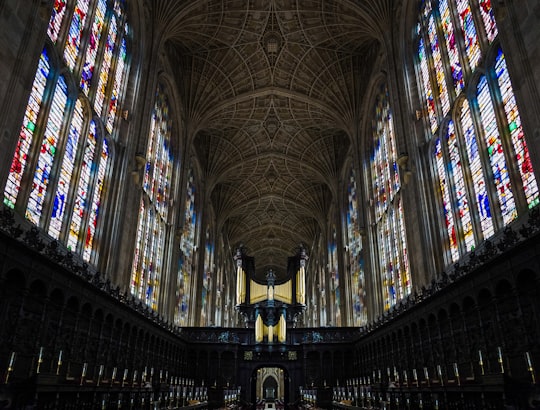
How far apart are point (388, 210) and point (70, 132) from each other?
16.7m

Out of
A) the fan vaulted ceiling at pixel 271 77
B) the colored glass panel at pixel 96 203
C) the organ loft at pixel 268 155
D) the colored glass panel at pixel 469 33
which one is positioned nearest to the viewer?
the organ loft at pixel 268 155

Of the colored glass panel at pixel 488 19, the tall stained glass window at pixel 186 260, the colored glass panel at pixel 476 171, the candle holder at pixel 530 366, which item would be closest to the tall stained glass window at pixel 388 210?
the colored glass panel at pixel 476 171

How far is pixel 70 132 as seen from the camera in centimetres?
1512

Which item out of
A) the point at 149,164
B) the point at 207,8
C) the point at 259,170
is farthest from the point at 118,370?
the point at 259,170

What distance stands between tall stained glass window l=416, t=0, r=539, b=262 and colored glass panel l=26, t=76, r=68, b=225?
45.1 ft

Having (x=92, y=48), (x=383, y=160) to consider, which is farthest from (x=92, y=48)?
(x=383, y=160)

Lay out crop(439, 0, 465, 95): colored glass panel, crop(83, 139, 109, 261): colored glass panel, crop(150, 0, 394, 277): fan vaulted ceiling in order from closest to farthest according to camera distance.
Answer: crop(439, 0, 465, 95): colored glass panel, crop(83, 139, 109, 261): colored glass panel, crop(150, 0, 394, 277): fan vaulted ceiling

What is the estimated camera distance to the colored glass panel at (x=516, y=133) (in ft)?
37.8

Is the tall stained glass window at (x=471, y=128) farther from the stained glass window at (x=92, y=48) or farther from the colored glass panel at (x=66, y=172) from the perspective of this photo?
the stained glass window at (x=92, y=48)

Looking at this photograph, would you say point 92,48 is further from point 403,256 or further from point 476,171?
point 403,256

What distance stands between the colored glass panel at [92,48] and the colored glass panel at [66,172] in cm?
107

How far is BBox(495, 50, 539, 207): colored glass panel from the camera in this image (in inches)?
453

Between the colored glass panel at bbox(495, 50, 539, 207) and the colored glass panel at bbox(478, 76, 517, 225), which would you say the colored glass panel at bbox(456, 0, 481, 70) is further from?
the colored glass panel at bbox(495, 50, 539, 207)

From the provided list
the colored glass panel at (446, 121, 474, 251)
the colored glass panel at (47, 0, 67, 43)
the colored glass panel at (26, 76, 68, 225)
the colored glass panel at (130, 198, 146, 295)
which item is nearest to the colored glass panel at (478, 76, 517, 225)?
the colored glass panel at (446, 121, 474, 251)
